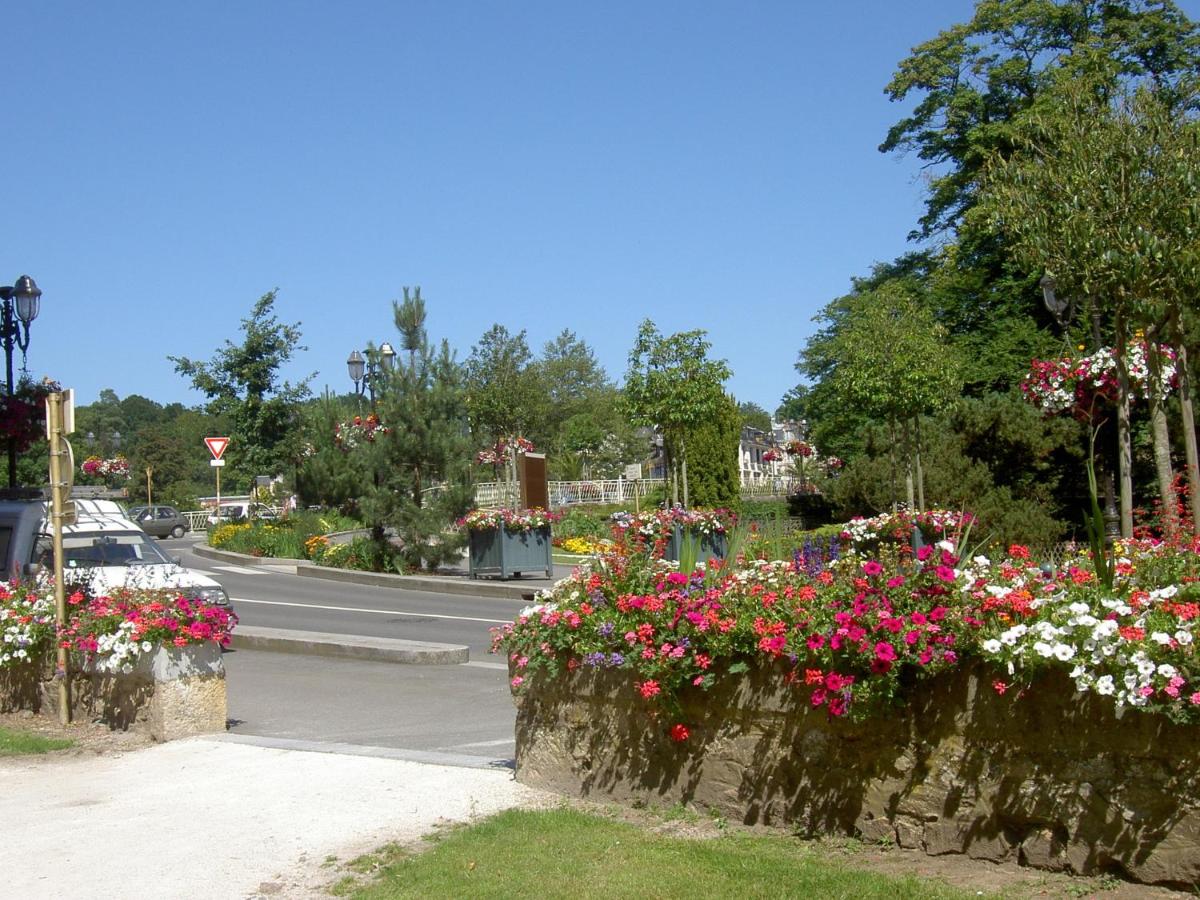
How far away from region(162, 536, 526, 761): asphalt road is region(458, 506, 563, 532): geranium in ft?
10.3

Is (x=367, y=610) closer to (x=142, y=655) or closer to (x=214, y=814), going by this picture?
(x=142, y=655)

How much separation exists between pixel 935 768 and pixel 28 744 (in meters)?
6.31

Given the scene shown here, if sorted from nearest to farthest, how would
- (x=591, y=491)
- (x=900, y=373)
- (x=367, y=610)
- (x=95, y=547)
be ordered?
(x=95, y=547), (x=367, y=610), (x=900, y=373), (x=591, y=491)

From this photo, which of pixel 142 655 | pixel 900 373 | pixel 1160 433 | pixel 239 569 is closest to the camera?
pixel 142 655

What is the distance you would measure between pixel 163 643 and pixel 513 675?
3.08 metres

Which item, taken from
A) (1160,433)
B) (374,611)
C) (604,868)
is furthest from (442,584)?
(604,868)

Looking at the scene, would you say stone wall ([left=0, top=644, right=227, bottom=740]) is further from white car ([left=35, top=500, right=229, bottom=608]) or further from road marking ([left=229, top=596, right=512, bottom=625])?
road marking ([left=229, top=596, right=512, bottom=625])

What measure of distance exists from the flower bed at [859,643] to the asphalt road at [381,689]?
2.24 metres

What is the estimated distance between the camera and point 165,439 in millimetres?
91438

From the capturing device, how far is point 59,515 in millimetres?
9031

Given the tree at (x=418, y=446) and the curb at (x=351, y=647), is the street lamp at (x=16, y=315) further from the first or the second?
the tree at (x=418, y=446)

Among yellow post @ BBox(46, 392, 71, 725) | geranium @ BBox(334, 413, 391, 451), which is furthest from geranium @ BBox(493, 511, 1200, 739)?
geranium @ BBox(334, 413, 391, 451)

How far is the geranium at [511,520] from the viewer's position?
22547 millimetres

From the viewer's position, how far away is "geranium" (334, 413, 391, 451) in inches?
927
